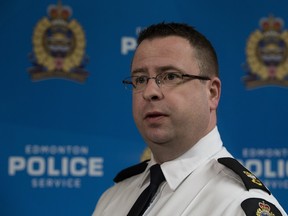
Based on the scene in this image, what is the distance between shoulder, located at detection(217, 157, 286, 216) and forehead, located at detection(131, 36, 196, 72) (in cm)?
26

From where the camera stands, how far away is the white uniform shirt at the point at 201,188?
3.83ft

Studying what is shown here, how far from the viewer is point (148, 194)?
4.42 feet

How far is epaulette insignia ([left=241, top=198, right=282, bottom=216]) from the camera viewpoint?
110 centimetres

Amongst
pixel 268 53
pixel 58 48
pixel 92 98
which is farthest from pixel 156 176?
pixel 268 53

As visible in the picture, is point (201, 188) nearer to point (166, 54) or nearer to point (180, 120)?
point (180, 120)

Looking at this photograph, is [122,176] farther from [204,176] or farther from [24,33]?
[24,33]

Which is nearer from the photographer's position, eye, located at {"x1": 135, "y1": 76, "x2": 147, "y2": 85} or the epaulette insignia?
the epaulette insignia

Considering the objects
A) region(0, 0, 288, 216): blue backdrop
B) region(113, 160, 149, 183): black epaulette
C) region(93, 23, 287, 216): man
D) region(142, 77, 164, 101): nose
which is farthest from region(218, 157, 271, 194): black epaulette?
region(0, 0, 288, 216): blue backdrop

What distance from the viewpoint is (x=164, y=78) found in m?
1.30

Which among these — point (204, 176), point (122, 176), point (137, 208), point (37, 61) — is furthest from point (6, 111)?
point (204, 176)

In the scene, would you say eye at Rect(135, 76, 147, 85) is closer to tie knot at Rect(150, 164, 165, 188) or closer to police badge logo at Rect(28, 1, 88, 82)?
tie knot at Rect(150, 164, 165, 188)

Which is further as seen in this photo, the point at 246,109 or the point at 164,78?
the point at 246,109

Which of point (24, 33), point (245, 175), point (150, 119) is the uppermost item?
point (24, 33)

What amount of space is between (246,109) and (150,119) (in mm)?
973
